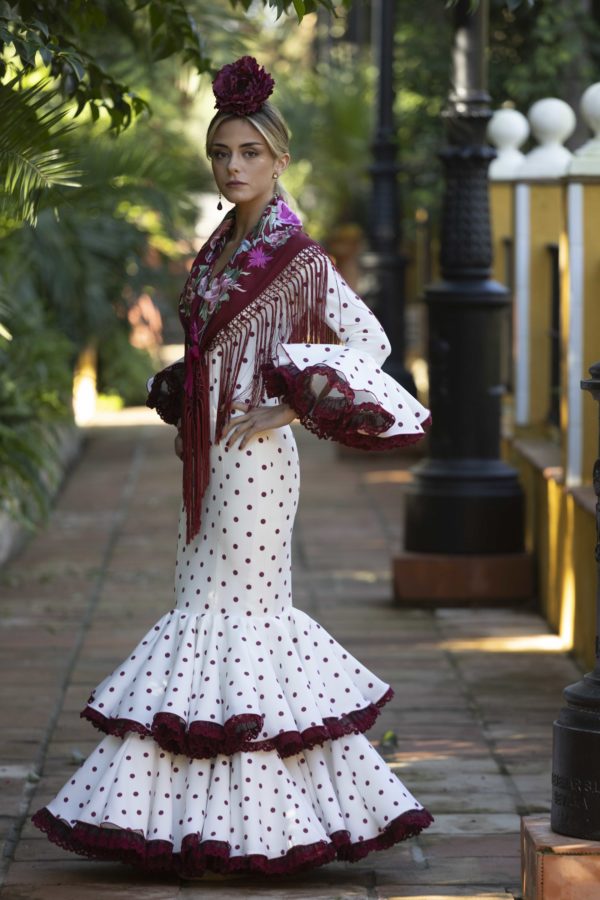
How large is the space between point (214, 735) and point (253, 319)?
1012 millimetres

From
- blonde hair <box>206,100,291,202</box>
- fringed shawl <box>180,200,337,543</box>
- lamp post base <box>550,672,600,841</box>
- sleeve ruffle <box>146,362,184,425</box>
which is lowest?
lamp post base <box>550,672,600,841</box>

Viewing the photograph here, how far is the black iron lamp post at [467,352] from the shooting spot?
822 cm

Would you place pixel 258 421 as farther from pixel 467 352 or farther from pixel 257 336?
pixel 467 352

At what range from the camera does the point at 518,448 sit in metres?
9.13

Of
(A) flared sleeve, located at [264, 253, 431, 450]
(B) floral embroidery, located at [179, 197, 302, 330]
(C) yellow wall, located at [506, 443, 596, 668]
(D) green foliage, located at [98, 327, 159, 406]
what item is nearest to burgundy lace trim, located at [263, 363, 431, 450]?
(A) flared sleeve, located at [264, 253, 431, 450]

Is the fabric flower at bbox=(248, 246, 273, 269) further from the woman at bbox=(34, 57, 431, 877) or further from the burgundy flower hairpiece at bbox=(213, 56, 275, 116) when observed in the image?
the burgundy flower hairpiece at bbox=(213, 56, 275, 116)

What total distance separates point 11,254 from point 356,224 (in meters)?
13.1

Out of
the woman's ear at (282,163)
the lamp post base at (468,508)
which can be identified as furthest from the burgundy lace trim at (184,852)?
the lamp post base at (468,508)

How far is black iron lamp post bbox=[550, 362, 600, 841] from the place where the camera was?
3977 mm

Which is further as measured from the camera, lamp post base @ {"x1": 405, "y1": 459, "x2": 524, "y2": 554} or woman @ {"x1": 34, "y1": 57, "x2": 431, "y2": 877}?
lamp post base @ {"x1": 405, "y1": 459, "x2": 524, "y2": 554}

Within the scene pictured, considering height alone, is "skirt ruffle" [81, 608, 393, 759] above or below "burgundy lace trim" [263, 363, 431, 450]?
below

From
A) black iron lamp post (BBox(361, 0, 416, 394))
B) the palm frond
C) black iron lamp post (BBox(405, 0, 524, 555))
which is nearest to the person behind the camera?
the palm frond

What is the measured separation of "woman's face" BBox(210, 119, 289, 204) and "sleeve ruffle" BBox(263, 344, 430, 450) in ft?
1.32

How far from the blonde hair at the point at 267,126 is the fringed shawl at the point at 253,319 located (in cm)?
14
